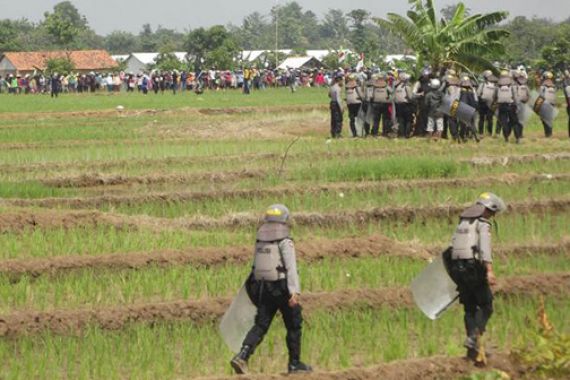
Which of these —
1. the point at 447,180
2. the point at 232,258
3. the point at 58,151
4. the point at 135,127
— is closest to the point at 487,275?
the point at 232,258

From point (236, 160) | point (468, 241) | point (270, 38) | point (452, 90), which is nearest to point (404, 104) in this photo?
point (452, 90)

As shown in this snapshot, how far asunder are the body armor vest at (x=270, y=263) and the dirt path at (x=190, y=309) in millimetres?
1850

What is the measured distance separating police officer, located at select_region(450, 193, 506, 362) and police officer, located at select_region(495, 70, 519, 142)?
45.5ft

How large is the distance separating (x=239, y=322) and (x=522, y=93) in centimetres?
1529

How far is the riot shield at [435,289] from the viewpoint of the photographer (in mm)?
8984

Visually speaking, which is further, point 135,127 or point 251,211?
point 135,127

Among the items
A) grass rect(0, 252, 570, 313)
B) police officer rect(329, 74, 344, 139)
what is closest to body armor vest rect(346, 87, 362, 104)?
police officer rect(329, 74, 344, 139)

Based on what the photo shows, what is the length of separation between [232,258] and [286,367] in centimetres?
330

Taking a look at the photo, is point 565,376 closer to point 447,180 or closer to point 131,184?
point 447,180

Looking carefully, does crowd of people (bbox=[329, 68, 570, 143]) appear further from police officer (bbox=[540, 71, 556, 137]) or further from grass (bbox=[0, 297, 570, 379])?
grass (bbox=[0, 297, 570, 379])

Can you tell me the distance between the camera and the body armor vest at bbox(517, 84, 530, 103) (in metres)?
22.6

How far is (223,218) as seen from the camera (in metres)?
14.6

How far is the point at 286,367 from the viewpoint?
29.0 feet

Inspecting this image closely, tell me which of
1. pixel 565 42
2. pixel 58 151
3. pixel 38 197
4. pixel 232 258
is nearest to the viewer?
pixel 232 258
